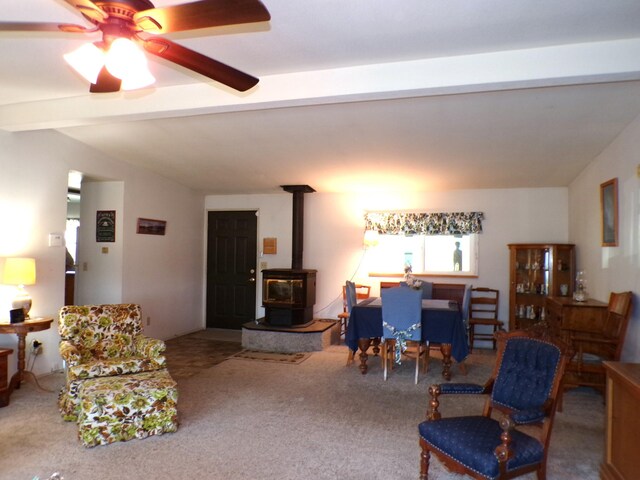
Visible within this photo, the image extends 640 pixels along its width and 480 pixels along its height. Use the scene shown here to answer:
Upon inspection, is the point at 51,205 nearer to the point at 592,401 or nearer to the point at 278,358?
the point at 278,358

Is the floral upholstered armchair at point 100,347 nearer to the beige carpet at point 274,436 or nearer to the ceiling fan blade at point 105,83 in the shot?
the beige carpet at point 274,436

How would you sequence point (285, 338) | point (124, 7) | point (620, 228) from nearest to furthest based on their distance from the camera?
point (124, 7) → point (620, 228) → point (285, 338)

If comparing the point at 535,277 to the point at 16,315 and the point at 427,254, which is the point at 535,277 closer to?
the point at 427,254

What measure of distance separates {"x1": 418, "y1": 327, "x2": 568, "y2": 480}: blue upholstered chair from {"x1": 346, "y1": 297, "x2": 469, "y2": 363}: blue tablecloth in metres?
1.81

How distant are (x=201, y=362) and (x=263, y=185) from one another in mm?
2787

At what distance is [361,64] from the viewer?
2977mm

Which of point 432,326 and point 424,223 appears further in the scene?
point 424,223

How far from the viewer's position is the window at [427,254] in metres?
6.30

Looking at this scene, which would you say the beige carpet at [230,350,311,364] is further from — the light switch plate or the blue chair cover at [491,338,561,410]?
the blue chair cover at [491,338,561,410]

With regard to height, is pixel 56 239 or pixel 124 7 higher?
pixel 124 7

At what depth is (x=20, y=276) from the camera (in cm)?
386

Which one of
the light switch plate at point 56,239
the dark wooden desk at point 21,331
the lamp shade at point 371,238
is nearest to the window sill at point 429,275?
the lamp shade at point 371,238

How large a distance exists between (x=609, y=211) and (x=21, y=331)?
570 cm

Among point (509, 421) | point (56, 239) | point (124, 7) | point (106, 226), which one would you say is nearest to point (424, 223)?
point (106, 226)
